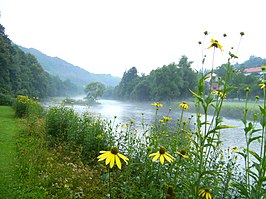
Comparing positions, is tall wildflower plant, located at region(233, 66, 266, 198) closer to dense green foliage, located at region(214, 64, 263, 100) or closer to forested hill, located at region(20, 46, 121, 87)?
dense green foliage, located at region(214, 64, 263, 100)

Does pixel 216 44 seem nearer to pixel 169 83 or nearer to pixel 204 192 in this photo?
pixel 204 192

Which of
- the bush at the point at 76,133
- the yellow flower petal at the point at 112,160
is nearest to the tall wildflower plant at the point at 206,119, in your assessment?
the yellow flower petal at the point at 112,160

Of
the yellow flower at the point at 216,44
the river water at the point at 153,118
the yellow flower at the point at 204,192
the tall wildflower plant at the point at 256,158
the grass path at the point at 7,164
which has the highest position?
the yellow flower at the point at 216,44

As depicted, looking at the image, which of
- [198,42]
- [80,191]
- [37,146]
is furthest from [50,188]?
[198,42]

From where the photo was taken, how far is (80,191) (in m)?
2.44

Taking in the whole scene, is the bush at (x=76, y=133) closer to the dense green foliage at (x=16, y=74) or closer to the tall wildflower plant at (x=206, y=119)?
the tall wildflower plant at (x=206, y=119)

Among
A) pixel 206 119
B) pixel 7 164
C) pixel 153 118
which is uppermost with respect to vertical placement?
pixel 206 119

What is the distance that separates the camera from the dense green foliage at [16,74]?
19784 mm

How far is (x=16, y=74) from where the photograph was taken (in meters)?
23.4

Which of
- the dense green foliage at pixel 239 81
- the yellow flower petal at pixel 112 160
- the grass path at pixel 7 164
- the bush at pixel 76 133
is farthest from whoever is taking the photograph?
the bush at pixel 76 133

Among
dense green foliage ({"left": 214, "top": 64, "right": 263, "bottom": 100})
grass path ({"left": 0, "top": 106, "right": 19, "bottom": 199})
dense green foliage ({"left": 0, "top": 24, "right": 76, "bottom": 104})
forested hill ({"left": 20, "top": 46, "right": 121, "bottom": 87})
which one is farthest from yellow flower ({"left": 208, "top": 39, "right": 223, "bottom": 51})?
forested hill ({"left": 20, "top": 46, "right": 121, "bottom": 87})

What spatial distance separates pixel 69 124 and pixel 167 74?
17.6 metres

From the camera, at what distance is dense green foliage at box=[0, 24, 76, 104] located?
19784 millimetres

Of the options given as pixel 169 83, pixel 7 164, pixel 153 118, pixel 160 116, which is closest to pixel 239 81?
pixel 7 164
